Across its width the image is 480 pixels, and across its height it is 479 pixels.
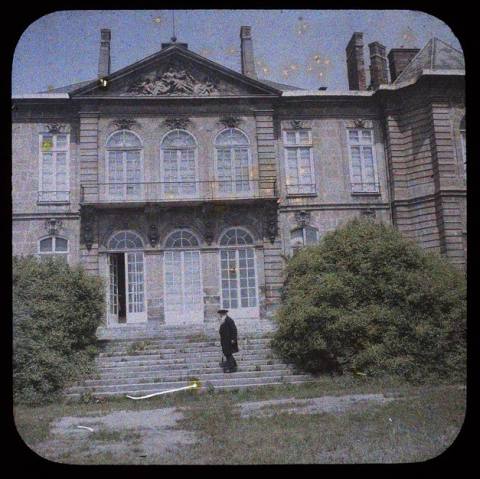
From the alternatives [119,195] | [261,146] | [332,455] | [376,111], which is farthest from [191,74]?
[332,455]

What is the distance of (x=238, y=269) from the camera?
35.1ft

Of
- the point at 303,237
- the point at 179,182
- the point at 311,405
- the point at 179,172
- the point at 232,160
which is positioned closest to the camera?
the point at 311,405

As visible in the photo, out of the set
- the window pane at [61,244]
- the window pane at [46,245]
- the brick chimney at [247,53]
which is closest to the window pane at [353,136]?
the brick chimney at [247,53]

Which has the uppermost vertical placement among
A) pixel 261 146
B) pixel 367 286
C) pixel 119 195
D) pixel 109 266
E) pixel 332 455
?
pixel 261 146

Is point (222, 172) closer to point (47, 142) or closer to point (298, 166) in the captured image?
point (298, 166)

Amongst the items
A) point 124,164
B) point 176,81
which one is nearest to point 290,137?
point 176,81

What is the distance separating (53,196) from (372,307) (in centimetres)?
628

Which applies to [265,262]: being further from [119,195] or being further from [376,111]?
[376,111]

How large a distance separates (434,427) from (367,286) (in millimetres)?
3428

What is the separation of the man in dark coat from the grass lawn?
0.82 m

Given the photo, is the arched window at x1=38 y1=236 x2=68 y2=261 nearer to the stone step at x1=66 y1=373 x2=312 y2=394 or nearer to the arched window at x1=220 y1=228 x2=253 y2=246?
the stone step at x1=66 y1=373 x2=312 y2=394

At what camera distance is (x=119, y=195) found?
396 inches

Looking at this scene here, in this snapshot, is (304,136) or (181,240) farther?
(304,136)

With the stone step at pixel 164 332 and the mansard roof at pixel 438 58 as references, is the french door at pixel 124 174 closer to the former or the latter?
the stone step at pixel 164 332
